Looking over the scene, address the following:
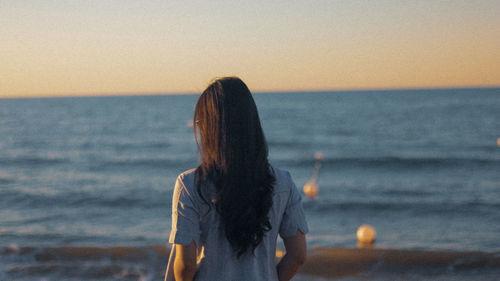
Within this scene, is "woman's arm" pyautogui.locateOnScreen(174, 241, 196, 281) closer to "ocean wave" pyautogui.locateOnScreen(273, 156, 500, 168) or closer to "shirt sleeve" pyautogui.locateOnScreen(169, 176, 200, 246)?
"shirt sleeve" pyautogui.locateOnScreen(169, 176, 200, 246)

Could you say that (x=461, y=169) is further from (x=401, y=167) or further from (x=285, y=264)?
(x=285, y=264)

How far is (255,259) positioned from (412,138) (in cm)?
2244

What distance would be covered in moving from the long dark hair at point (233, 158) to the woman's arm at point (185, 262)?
15 cm

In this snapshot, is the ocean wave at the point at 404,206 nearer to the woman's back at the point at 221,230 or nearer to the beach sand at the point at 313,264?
the beach sand at the point at 313,264

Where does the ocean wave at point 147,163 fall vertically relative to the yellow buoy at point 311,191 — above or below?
below

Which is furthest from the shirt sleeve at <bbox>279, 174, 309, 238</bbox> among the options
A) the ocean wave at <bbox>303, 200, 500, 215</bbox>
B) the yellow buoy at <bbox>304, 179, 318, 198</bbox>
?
the yellow buoy at <bbox>304, 179, 318, 198</bbox>

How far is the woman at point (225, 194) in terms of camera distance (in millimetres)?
1566

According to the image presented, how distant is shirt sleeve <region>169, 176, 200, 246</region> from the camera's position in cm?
157

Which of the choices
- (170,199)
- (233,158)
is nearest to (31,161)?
(170,199)

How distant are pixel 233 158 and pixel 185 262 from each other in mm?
440

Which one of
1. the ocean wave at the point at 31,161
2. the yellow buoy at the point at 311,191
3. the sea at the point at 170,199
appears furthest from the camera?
the ocean wave at the point at 31,161

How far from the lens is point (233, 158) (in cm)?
156

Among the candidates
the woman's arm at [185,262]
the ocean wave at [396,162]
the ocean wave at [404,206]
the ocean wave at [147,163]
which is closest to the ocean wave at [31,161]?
the ocean wave at [147,163]

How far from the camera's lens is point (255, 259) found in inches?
66.9
